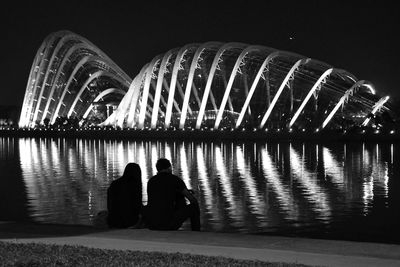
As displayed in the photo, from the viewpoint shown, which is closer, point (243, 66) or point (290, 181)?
point (290, 181)

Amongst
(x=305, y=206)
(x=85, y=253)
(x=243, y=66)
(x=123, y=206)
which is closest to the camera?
(x=85, y=253)

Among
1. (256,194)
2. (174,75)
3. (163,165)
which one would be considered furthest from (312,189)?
(174,75)

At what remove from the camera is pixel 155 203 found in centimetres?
1286

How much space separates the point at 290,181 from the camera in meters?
29.5

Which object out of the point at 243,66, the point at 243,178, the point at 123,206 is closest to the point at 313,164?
the point at 243,178

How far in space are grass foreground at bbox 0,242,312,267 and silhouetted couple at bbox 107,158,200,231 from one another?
2319 mm

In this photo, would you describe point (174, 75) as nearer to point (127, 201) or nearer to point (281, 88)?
point (281, 88)

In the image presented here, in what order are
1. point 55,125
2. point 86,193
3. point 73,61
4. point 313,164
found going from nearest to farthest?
point 86,193 → point 313,164 → point 55,125 → point 73,61

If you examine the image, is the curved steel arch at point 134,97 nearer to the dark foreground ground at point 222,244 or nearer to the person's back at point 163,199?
the person's back at point 163,199

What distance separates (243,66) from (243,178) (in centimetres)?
6834

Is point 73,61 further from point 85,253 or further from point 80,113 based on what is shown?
point 85,253

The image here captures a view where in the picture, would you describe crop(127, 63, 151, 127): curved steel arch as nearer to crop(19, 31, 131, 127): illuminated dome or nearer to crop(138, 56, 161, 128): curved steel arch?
crop(138, 56, 161, 128): curved steel arch

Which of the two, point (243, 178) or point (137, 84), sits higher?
point (137, 84)

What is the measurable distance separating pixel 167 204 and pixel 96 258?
3.04 metres
